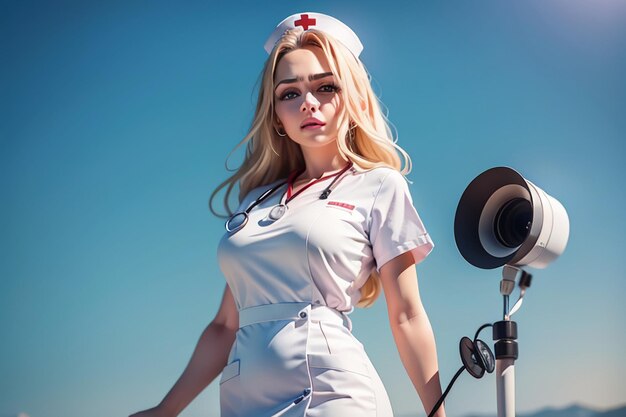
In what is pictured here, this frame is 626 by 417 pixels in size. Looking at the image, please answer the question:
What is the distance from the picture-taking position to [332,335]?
7.42 ft

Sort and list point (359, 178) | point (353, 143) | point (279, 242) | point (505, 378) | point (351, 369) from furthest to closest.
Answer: point (353, 143) < point (359, 178) < point (279, 242) < point (351, 369) < point (505, 378)

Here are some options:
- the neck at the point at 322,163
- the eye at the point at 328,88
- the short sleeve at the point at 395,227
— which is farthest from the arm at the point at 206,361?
the eye at the point at 328,88

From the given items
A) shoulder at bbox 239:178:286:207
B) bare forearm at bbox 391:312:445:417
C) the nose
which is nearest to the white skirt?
bare forearm at bbox 391:312:445:417

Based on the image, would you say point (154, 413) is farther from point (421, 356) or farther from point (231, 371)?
point (421, 356)

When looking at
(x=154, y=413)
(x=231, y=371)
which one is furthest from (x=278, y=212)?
(x=154, y=413)

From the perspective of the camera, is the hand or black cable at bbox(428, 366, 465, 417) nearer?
black cable at bbox(428, 366, 465, 417)

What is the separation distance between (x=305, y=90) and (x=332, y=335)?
0.84 metres

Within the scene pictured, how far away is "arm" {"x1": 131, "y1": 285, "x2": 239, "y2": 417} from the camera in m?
2.56

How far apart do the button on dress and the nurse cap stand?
1.57 ft

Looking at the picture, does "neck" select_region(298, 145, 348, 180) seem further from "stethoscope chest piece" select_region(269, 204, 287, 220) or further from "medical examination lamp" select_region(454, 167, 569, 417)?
"medical examination lamp" select_region(454, 167, 569, 417)

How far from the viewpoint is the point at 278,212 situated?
253cm

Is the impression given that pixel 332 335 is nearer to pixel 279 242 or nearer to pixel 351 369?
pixel 351 369

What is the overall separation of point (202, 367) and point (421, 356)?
756mm

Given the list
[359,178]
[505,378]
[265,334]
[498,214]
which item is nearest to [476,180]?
[498,214]
